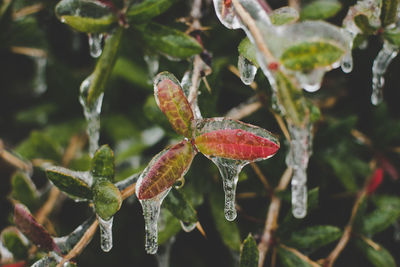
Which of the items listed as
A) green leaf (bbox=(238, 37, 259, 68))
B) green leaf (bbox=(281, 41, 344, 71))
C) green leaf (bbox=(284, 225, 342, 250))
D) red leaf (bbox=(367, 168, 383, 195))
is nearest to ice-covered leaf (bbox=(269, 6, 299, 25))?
green leaf (bbox=(238, 37, 259, 68))

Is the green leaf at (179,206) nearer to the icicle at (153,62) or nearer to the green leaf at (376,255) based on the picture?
the icicle at (153,62)

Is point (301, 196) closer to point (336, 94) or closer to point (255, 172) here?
point (255, 172)

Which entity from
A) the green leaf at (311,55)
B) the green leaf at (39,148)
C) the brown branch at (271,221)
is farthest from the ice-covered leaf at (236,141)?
the green leaf at (39,148)

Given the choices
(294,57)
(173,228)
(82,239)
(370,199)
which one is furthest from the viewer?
(370,199)

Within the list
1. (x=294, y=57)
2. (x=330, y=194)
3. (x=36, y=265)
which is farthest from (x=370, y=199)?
(x=36, y=265)

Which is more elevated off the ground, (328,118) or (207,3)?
(207,3)

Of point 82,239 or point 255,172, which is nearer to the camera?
point 82,239
